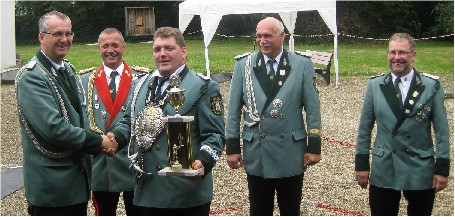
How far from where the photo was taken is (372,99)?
407cm

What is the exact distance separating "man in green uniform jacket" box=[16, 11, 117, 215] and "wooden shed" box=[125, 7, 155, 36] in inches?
247

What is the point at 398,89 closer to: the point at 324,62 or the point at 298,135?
the point at 298,135

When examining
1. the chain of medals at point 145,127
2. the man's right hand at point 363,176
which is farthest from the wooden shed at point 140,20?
the chain of medals at point 145,127

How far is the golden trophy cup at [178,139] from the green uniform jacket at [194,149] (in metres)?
0.13

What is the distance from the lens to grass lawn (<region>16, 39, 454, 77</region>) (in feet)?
63.6

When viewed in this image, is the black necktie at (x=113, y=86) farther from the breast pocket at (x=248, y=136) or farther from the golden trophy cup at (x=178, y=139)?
the golden trophy cup at (x=178, y=139)

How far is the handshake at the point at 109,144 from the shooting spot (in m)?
3.63

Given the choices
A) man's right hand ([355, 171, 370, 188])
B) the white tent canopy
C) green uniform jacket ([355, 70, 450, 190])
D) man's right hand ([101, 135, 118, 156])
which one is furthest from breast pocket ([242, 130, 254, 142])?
the white tent canopy

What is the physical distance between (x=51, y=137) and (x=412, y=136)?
2.11 m

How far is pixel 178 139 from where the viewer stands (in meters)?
3.22

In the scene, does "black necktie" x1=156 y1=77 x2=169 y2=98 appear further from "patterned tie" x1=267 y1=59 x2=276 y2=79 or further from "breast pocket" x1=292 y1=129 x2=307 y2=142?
"breast pocket" x1=292 y1=129 x2=307 y2=142

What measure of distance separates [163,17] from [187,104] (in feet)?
104

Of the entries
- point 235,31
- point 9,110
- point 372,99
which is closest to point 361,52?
point 235,31

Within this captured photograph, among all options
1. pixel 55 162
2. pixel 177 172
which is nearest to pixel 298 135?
pixel 177 172
